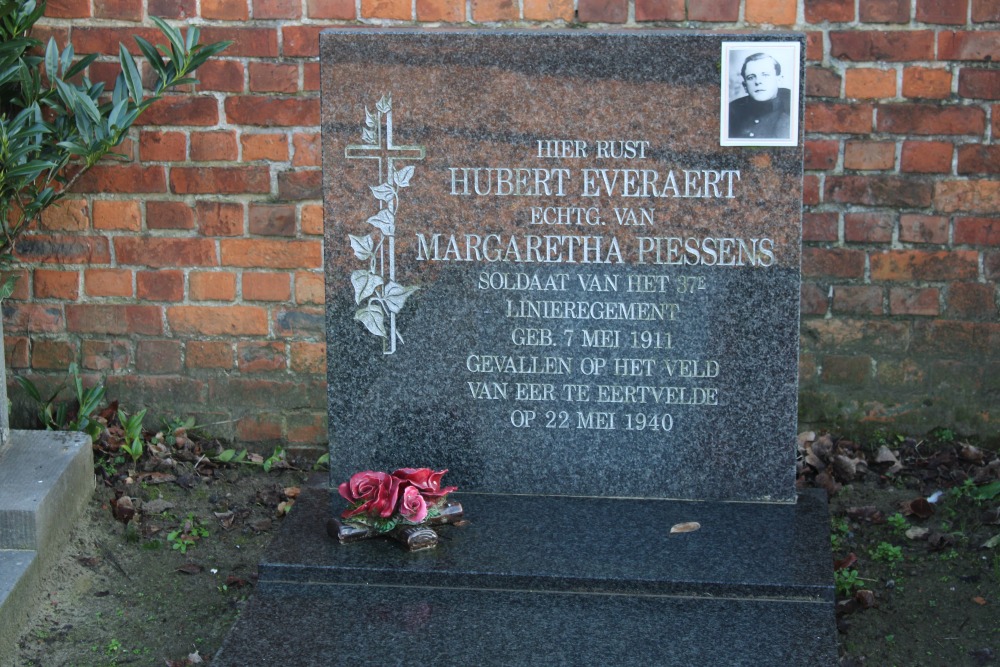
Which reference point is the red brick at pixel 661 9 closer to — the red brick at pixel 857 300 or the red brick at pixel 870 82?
the red brick at pixel 870 82

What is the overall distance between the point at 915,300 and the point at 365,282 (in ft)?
5.69

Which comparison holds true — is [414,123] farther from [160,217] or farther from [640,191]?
[160,217]

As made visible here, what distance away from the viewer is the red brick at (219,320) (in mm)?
3586

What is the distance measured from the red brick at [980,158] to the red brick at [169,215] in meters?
2.38

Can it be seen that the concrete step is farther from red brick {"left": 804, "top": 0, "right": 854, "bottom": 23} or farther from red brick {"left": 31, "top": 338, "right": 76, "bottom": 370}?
red brick {"left": 804, "top": 0, "right": 854, "bottom": 23}

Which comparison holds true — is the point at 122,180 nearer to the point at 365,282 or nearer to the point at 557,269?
the point at 365,282

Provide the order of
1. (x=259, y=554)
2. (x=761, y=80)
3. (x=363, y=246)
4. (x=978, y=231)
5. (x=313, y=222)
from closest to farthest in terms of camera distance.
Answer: (x=761, y=80), (x=363, y=246), (x=259, y=554), (x=978, y=231), (x=313, y=222)

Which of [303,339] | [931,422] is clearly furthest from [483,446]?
[931,422]

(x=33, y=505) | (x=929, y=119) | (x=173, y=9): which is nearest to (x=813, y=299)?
(x=929, y=119)

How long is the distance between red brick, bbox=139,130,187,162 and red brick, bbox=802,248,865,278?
197 centimetres

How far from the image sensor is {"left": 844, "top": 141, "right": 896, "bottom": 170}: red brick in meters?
3.41

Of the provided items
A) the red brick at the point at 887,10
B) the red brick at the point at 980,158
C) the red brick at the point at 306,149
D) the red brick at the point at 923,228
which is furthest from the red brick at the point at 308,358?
the red brick at the point at 980,158

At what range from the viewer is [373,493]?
265 cm

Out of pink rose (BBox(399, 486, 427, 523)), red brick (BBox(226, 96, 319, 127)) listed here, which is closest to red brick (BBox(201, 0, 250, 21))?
red brick (BBox(226, 96, 319, 127))
